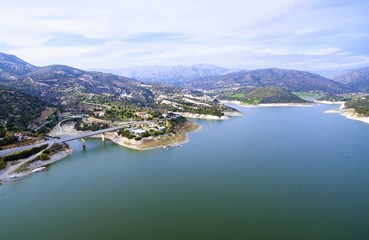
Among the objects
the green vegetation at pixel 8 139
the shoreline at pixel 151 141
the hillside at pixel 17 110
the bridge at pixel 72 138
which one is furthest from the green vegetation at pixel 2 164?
the shoreline at pixel 151 141

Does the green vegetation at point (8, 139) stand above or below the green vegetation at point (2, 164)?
above

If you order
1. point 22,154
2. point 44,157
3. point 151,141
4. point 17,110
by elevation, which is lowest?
point 44,157

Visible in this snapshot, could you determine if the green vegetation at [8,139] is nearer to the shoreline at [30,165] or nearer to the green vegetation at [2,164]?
the shoreline at [30,165]

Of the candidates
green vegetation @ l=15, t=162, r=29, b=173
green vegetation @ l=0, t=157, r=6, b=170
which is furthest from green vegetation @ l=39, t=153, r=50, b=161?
green vegetation @ l=0, t=157, r=6, b=170

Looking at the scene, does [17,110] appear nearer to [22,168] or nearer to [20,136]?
[20,136]

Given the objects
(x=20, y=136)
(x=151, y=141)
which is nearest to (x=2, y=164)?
(x=20, y=136)

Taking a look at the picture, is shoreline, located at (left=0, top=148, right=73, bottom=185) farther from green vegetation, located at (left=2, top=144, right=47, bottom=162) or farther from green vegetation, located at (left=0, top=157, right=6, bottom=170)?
green vegetation, located at (left=2, top=144, right=47, bottom=162)
